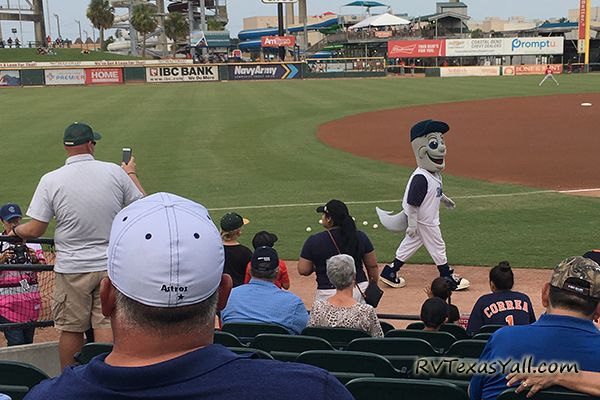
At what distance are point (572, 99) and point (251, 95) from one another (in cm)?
1762

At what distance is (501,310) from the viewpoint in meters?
5.49

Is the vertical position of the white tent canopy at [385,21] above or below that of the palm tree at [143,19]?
below

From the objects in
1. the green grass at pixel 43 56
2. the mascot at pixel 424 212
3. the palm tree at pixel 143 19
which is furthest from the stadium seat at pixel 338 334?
the palm tree at pixel 143 19

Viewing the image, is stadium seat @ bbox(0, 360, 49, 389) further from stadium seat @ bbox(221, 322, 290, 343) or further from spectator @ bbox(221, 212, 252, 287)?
spectator @ bbox(221, 212, 252, 287)

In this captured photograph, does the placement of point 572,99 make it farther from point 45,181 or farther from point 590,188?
point 45,181

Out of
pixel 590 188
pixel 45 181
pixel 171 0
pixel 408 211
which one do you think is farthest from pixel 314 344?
pixel 171 0

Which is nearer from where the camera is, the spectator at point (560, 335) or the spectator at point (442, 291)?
the spectator at point (560, 335)

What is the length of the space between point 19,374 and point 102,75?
177 feet

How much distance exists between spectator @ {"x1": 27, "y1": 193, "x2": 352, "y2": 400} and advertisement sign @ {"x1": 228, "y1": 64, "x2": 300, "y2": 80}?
5546cm

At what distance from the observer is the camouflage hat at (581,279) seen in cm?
355

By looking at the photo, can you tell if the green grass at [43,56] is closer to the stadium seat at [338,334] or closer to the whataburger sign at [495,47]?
the whataburger sign at [495,47]

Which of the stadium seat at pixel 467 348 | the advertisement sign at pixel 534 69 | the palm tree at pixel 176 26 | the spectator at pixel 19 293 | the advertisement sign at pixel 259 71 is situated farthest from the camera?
the palm tree at pixel 176 26

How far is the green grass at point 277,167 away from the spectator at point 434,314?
455 cm

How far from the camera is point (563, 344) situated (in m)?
3.45
